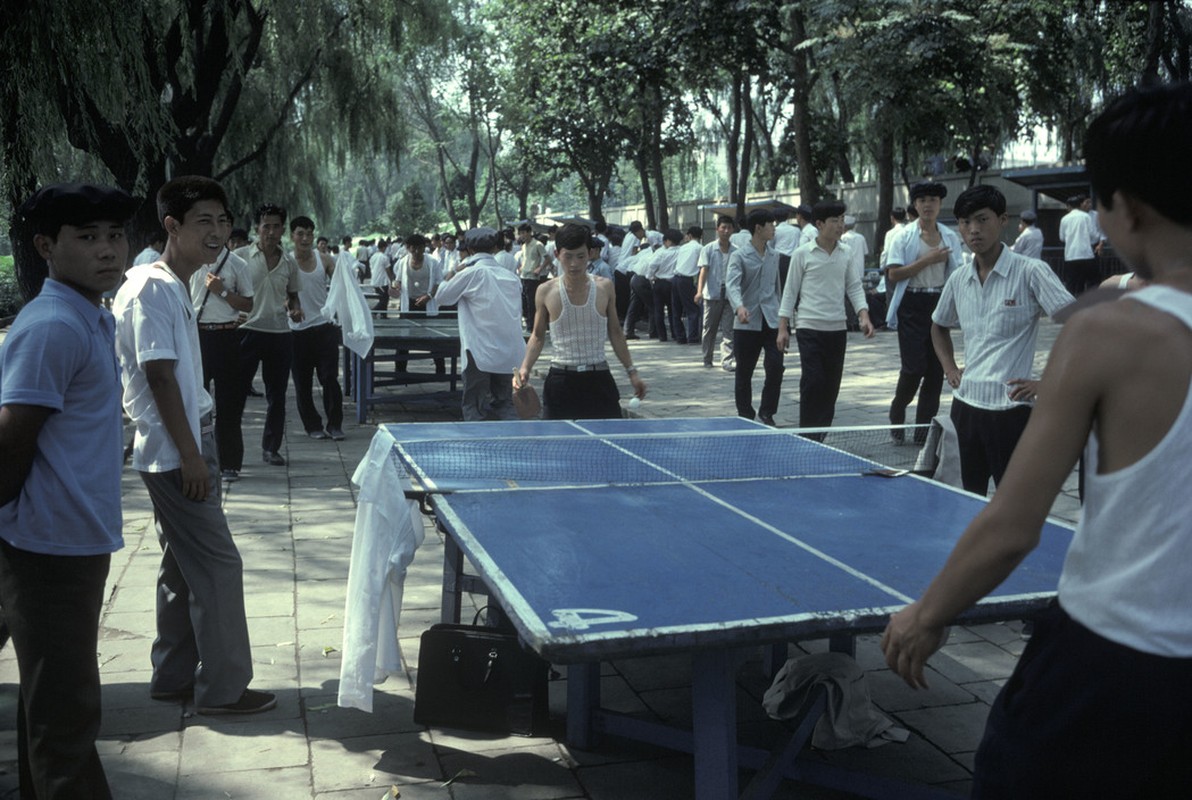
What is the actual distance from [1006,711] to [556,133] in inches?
1528

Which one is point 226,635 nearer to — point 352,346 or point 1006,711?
point 1006,711

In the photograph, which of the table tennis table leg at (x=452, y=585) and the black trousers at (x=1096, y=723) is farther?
the table tennis table leg at (x=452, y=585)

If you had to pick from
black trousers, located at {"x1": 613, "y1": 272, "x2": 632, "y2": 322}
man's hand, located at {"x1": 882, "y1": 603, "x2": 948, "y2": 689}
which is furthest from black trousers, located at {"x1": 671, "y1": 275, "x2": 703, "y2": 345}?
man's hand, located at {"x1": 882, "y1": 603, "x2": 948, "y2": 689}

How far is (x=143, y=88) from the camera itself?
31.1 feet

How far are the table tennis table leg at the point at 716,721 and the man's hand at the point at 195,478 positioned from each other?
2023mm

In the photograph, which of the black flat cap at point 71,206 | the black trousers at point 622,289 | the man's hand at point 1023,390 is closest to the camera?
the black flat cap at point 71,206

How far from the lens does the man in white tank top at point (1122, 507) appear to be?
185 cm

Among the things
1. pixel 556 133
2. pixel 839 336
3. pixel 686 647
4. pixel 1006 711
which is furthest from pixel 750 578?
pixel 556 133

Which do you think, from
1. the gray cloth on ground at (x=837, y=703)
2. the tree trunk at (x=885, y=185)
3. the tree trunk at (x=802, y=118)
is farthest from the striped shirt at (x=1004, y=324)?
the tree trunk at (x=885, y=185)

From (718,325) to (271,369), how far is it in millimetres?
7804

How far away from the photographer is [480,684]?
14.2 feet

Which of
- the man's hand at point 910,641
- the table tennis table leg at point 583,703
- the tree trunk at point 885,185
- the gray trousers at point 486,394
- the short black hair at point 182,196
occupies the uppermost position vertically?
the tree trunk at point 885,185

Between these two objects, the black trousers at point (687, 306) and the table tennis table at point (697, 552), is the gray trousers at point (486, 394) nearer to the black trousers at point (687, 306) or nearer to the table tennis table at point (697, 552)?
the table tennis table at point (697, 552)

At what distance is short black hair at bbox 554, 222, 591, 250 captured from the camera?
7059 millimetres
